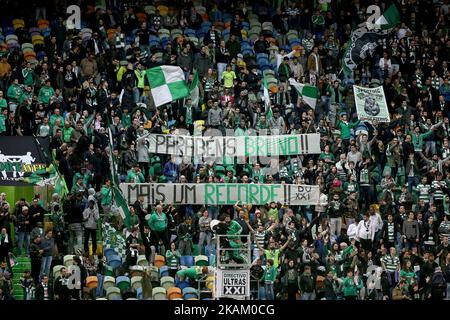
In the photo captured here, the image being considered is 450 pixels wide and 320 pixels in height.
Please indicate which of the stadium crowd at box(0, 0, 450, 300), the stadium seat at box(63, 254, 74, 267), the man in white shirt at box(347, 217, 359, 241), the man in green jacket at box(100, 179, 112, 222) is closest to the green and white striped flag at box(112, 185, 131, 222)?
the stadium crowd at box(0, 0, 450, 300)

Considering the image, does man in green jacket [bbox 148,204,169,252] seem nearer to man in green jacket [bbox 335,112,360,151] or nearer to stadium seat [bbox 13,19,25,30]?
man in green jacket [bbox 335,112,360,151]

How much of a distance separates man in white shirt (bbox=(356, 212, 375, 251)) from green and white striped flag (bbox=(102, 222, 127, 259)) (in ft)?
17.4

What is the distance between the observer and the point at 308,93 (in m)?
39.8

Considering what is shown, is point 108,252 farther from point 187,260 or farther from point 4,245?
point 4,245

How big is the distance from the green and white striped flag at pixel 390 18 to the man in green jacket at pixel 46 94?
9588mm

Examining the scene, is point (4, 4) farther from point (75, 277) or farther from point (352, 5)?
point (75, 277)

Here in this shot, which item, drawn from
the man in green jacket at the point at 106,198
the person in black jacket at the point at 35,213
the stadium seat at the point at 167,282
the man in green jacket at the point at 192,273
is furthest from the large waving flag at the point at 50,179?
the man in green jacket at the point at 192,273

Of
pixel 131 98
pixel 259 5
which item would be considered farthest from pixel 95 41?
pixel 259 5

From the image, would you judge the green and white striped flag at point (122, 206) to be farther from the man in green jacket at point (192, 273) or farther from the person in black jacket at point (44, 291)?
the person in black jacket at point (44, 291)

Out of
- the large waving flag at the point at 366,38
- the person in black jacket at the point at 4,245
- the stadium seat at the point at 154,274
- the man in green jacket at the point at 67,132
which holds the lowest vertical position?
the stadium seat at the point at 154,274

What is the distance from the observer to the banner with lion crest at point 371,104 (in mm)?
39375

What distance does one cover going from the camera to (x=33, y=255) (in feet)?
108

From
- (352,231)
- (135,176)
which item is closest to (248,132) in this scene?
(135,176)

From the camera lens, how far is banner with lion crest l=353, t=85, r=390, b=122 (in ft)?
129
